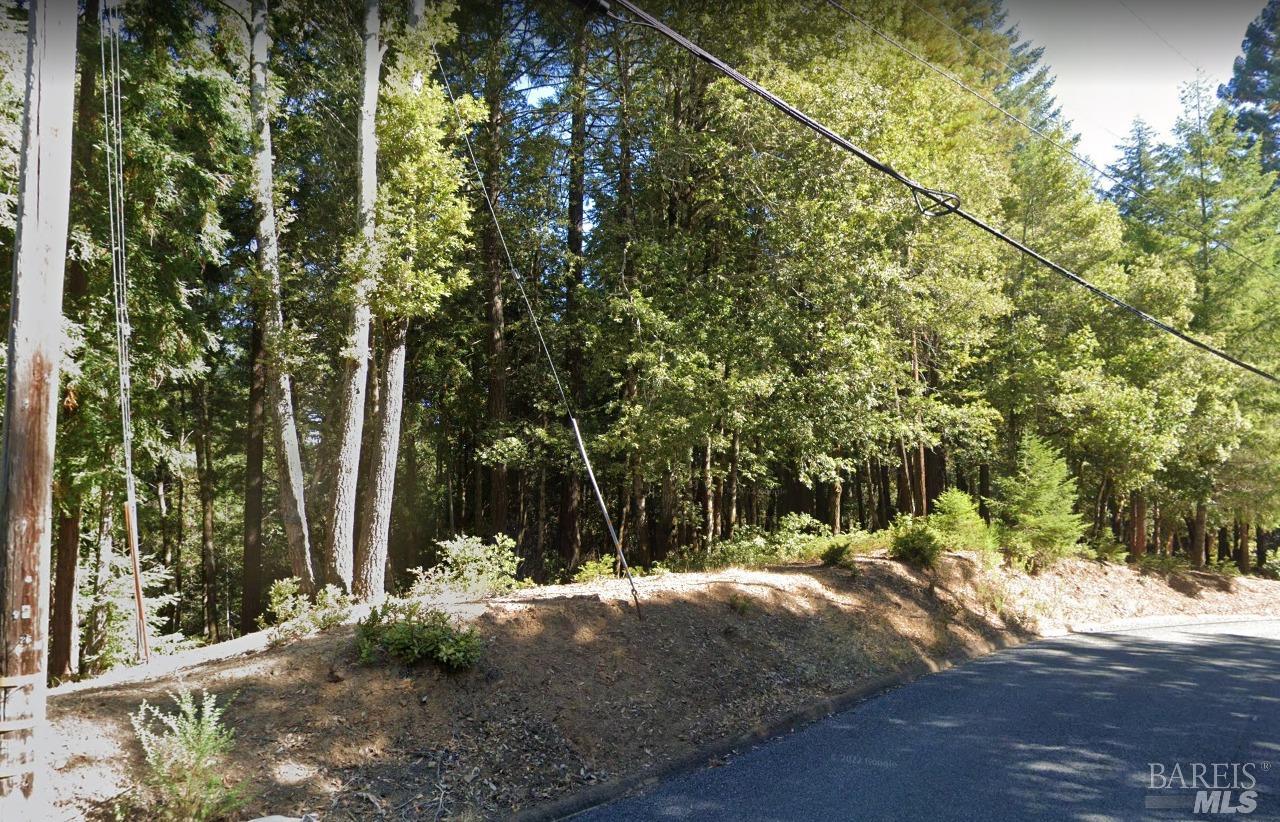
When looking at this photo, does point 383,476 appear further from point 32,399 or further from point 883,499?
point 883,499

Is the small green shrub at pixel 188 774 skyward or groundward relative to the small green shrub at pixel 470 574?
groundward

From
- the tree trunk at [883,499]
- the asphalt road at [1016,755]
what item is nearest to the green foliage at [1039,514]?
the asphalt road at [1016,755]

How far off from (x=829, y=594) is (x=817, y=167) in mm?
7002

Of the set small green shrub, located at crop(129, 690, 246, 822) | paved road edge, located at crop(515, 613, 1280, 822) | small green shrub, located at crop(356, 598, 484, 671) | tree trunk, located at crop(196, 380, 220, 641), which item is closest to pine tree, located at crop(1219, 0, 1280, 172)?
paved road edge, located at crop(515, 613, 1280, 822)

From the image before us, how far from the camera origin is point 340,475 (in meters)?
9.95

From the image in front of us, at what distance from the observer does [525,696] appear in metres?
5.66

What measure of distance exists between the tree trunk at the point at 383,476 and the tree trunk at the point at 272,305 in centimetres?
96

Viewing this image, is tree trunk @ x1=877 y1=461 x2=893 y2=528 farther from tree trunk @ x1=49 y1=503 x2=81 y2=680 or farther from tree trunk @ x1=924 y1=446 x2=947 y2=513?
tree trunk @ x1=49 y1=503 x2=81 y2=680

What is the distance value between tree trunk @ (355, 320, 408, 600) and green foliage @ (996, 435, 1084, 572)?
1235cm

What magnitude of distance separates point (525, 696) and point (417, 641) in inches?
39.8

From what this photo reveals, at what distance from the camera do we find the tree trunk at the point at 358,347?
9.64 m

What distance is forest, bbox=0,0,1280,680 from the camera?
999 centimetres

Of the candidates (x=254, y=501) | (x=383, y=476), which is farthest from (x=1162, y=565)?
(x=254, y=501)

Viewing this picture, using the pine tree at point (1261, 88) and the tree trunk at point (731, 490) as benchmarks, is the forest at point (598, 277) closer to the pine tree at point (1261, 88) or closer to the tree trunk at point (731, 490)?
the tree trunk at point (731, 490)
